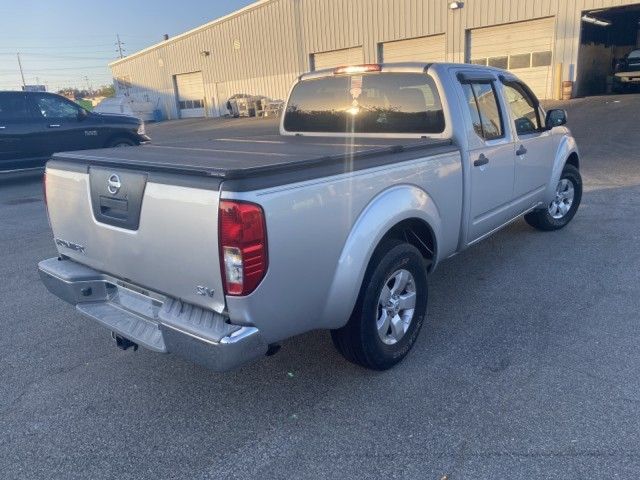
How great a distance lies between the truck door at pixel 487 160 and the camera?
3764 millimetres

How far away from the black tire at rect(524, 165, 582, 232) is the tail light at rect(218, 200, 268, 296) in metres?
4.47

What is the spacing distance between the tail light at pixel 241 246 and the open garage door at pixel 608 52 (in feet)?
70.1

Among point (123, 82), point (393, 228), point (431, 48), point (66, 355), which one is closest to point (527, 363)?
point (393, 228)

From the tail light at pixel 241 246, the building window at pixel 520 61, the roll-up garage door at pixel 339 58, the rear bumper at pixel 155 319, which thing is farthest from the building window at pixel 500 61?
the tail light at pixel 241 246

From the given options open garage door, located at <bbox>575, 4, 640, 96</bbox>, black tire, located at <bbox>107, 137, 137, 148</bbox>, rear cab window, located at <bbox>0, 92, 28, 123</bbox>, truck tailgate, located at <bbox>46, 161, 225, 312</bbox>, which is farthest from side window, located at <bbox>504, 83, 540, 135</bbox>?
open garage door, located at <bbox>575, 4, 640, 96</bbox>

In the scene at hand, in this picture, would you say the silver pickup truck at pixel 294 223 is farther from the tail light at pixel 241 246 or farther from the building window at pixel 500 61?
the building window at pixel 500 61

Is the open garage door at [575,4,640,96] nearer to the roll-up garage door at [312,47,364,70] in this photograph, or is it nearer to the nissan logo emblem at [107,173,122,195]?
the roll-up garage door at [312,47,364,70]

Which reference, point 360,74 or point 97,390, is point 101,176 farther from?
point 360,74

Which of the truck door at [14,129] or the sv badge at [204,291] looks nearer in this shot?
the sv badge at [204,291]

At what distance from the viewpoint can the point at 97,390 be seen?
305 cm

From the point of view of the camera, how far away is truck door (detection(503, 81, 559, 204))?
449 centimetres

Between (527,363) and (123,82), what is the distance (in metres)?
48.6

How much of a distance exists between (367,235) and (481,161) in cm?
158

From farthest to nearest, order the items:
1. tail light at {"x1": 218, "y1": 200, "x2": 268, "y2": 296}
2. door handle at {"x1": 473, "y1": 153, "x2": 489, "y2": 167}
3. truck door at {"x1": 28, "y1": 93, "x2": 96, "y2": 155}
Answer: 1. truck door at {"x1": 28, "y1": 93, "x2": 96, "y2": 155}
2. door handle at {"x1": 473, "y1": 153, "x2": 489, "y2": 167}
3. tail light at {"x1": 218, "y1": 200, "x2": 268, "y2": 296}
